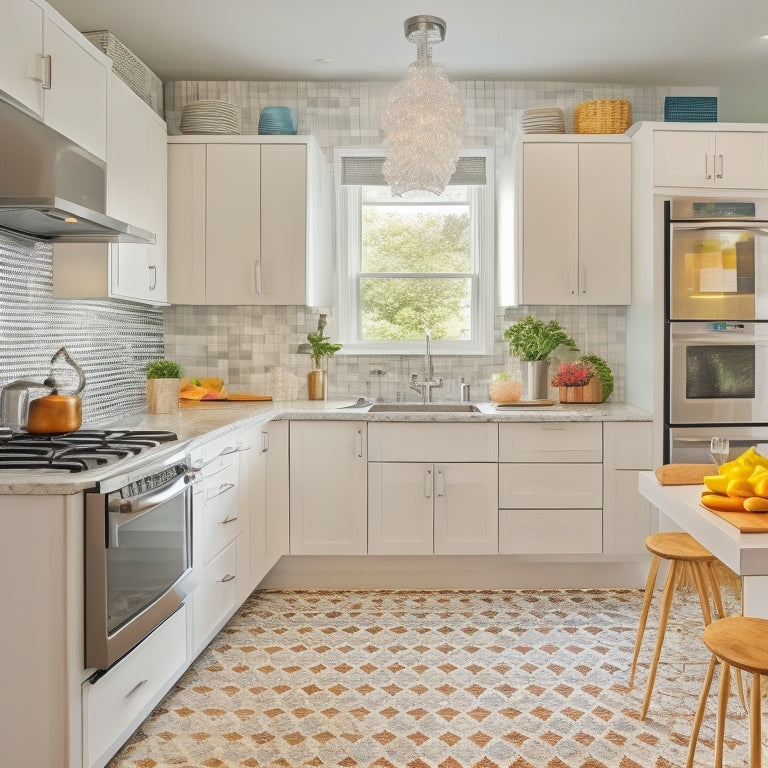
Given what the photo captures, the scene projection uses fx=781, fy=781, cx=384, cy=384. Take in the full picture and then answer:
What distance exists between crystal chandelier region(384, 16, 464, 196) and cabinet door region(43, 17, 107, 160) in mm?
1212

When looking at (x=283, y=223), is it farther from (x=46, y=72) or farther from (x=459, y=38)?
(x=46, y=72)

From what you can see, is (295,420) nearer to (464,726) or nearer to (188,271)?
(188,271)

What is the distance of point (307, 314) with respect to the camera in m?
4.54

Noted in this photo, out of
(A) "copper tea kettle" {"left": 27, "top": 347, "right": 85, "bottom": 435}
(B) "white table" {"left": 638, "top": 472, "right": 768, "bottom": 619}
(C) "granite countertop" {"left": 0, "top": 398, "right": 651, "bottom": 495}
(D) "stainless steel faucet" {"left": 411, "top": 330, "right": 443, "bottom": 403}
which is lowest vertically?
(B) "white table" {"left": 638, "top": 472, "right": 768, "bottom": 619}

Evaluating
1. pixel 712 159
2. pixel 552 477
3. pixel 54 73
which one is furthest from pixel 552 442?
pixel 54 73

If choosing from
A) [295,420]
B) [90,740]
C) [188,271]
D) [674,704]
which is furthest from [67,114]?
[674,704]

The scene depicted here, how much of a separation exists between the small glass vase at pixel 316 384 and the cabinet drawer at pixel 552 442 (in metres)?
1.12

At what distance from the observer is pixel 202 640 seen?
9.18ft

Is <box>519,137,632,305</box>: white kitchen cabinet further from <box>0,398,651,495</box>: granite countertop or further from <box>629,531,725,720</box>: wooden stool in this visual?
<box>629,531,725,720</box>: wooden stool

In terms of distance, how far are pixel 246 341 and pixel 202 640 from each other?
6.82ft

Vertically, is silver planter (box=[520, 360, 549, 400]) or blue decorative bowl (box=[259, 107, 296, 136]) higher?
blue decorative bowl (box=[259, 107, 296, 136])

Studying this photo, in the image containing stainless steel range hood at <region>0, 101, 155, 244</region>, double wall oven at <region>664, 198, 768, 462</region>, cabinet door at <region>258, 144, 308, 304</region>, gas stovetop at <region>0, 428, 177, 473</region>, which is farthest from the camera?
cabinet door at <region>258, 144, 308, 304</region>

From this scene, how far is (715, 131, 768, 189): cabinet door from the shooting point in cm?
385

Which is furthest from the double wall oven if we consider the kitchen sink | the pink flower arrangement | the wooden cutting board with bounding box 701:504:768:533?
the wooden cutting board with bounding box 701:504:768:533
